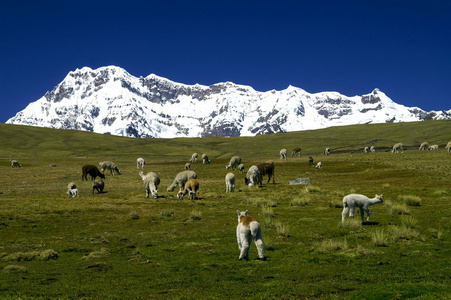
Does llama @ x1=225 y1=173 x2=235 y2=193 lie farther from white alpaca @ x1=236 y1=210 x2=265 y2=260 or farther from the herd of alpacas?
white alpaca @ x1=236 y1=210 x2=265 y2=260

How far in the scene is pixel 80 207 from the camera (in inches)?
1085

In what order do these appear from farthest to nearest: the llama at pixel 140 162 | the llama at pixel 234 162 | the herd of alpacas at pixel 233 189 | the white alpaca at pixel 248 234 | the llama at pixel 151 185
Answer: the llama at pixel 140 162 → the llama at pixel 234 162 → the llama at pixel 151 185 → the herd of alpacas at pixel 233 189 → the white alpaca at pixel 248 234

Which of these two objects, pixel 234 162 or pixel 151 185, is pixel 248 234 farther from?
pixel 234 162

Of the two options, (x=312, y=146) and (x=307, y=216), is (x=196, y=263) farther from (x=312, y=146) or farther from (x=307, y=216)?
(x=312, y=146)

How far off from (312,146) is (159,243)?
14018cm

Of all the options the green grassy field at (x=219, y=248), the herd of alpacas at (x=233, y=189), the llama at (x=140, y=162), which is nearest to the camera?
the green grassy field at (x=219, y=248)

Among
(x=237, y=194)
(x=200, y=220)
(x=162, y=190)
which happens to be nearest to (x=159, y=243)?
(x=200, y=220)

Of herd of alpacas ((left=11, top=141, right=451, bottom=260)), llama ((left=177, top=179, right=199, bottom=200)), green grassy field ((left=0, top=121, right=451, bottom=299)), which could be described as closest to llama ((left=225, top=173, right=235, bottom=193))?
herd of alpacas ((left=11, top=141, right=451, bottom=260))

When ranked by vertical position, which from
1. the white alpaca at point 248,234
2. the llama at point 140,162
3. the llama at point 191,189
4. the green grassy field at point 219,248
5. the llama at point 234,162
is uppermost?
the llama at point 140,162

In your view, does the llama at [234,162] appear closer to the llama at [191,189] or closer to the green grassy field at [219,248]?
the green grassy field at [219,248]

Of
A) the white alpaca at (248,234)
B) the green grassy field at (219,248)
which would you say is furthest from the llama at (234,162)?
the white alpaca at (248,234)

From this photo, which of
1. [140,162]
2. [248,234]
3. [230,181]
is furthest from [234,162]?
[248,234]

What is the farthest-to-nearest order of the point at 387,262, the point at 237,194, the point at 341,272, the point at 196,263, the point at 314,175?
the point at 314,175
the point at 237,194
the point at 196,263
the point at 387,262
the point at 341,272

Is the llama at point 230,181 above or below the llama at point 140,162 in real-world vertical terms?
below
